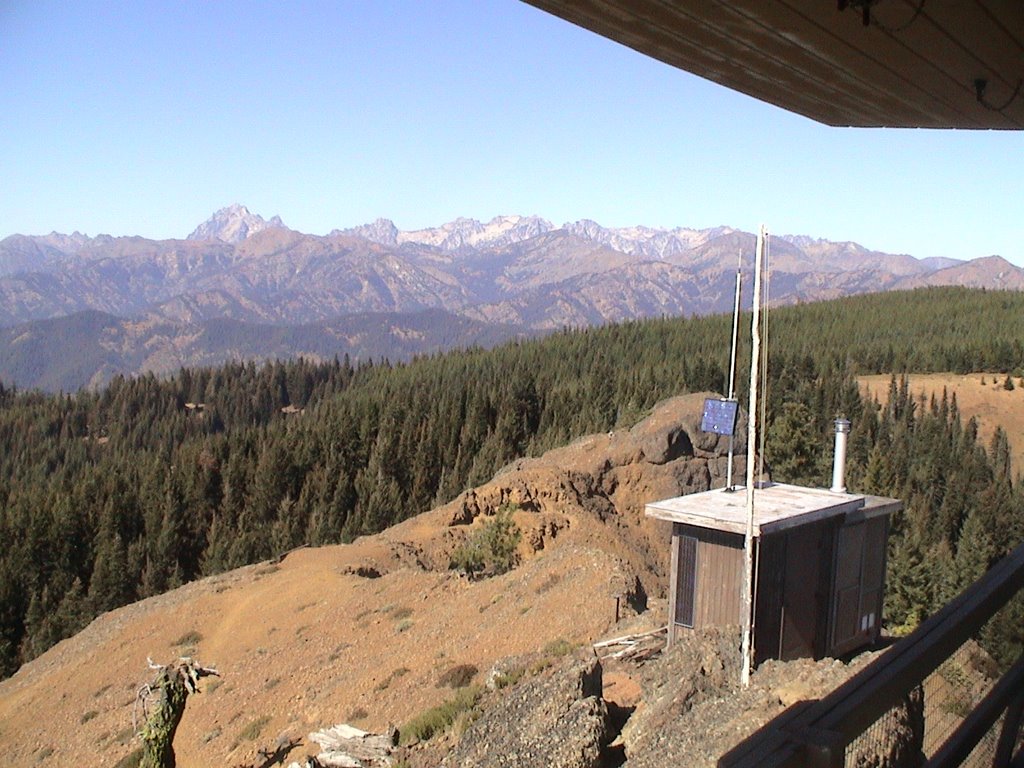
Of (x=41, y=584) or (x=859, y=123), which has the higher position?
(x=859, y=123)

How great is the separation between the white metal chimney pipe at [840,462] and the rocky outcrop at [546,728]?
6.95 m

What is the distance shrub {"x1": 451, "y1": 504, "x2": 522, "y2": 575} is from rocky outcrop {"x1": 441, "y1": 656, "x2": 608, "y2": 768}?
692 inches

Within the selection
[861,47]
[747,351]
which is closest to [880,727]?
[861,47]

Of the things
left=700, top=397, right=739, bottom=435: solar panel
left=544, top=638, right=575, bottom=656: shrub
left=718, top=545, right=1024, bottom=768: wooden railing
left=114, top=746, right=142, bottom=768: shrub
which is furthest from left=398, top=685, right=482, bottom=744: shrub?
left=718, top=545, right=1024, bottom=768: wooden railing

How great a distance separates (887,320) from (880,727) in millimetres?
132806

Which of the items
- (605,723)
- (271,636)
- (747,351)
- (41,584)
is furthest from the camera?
(747,351)

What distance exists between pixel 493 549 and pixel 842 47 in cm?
3002

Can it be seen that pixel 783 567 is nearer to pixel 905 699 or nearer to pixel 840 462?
pixel 840 462

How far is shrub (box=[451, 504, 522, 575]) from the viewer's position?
31.8 m

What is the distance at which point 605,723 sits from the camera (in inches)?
487

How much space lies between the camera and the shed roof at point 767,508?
14.9 m

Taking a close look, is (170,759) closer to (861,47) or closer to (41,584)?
(861,47)

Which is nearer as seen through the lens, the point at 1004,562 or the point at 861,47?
the point at 1004,562

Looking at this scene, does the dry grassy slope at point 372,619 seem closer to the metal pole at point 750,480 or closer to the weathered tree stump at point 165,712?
the weathered tree stump at point 165,712
